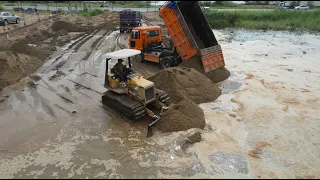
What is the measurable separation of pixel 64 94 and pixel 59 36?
14.5 meters

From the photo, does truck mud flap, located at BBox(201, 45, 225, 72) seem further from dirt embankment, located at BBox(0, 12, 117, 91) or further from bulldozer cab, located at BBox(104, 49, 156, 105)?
dirt embankment, located at BBox(0, 12, 117, 91)

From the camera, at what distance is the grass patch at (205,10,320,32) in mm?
29344

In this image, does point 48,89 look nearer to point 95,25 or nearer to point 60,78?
point 60,78

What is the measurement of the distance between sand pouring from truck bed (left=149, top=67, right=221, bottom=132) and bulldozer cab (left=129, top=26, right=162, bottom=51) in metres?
4.23

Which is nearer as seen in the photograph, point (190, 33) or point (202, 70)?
point (202, 70)

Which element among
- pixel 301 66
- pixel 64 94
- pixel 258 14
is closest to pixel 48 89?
pixel 64 94

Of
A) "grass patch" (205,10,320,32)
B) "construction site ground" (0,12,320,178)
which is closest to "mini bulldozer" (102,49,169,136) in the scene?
"construction site ground" (0,12,320,178)

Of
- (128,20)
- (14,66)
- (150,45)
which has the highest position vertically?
(128,20)

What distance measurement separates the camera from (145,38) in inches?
562

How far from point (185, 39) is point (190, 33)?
380 millimetres

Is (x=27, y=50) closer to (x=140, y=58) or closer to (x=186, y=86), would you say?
(x=140, y=58)

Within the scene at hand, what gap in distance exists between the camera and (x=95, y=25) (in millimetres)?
30359

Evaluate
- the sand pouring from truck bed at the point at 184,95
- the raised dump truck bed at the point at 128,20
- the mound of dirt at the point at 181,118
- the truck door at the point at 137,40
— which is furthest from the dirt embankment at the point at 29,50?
the mound of dirt at the point at 181,118

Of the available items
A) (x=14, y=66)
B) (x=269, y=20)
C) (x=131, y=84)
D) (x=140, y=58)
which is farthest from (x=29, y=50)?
(x=269, y=20)
